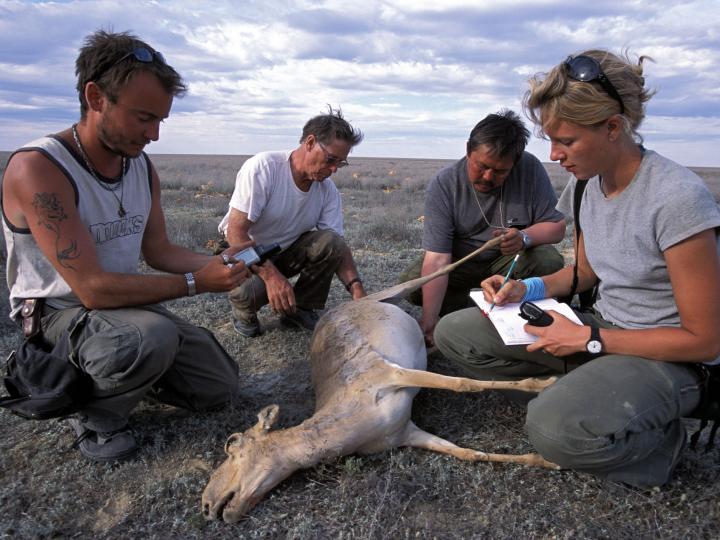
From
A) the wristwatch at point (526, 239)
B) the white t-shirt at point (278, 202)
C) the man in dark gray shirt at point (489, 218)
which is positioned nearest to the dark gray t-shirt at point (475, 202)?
the man in dark gray shirt at point (489, 218)

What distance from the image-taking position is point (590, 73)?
2441mm

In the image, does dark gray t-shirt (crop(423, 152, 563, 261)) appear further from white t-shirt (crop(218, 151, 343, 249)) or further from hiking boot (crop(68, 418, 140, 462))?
hiking boot (crop(68, 418, 140, 462))

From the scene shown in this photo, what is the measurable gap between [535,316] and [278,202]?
8.02ft

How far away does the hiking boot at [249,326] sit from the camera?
187 inches

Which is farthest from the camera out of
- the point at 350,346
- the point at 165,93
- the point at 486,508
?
the point at 350,346

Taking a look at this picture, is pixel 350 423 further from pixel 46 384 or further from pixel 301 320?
pixel 301 320

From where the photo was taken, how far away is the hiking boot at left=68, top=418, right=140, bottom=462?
299 centimetres

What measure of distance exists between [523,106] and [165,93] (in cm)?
176

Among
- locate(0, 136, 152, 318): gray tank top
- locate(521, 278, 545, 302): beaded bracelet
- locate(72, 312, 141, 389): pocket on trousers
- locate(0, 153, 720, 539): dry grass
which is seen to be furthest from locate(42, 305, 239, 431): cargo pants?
locate(521, 278, 545, 302): beaded bracelet

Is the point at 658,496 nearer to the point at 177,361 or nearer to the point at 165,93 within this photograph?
the point at 177,361

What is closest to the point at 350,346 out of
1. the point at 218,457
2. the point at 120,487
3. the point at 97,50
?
the point at 218,457

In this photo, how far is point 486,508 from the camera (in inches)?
102

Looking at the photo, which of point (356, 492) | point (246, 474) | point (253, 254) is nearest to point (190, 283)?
point (253, 254)

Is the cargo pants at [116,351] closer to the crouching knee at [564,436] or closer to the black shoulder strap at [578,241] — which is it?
the crouching knee at [564,436]
